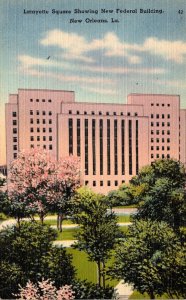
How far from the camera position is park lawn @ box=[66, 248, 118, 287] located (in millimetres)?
4695

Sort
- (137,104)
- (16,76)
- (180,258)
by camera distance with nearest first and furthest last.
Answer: (180,258), (16,76), (137,104)

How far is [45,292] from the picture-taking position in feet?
13.4

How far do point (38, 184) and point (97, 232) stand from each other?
3.92 feet

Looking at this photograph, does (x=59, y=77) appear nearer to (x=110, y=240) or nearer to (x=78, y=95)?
(x=78, y=95)

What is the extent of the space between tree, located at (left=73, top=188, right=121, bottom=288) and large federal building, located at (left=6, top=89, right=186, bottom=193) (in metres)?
0.41

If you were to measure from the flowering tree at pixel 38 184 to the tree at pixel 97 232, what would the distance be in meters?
0.46

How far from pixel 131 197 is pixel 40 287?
196 centimetres

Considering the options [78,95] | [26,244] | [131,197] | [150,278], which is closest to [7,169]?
[26,244]

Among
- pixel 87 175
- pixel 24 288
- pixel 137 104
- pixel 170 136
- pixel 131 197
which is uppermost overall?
pixel 137 104

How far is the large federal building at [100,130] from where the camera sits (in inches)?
199

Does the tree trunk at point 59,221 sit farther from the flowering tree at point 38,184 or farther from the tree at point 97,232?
the tree at point 97,232

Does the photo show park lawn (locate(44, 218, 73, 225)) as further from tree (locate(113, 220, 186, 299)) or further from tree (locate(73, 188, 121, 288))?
tree (locate(113, 220, 186, 299))

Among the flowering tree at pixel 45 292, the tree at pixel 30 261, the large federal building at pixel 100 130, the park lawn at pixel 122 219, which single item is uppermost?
the large federal building at pixel 100 130

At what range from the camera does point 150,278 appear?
423 cm
